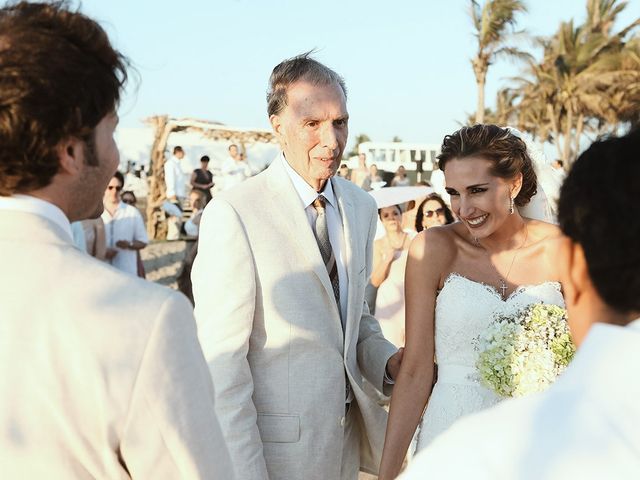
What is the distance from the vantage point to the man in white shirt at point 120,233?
→ 1129cm

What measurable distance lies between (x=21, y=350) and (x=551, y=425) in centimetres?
117

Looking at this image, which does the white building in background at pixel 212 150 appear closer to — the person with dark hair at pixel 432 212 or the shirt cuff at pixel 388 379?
the person with dark hair at pixel 432 212

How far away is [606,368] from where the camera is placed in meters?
1.34

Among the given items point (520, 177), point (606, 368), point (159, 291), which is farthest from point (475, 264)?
point (606, 368)

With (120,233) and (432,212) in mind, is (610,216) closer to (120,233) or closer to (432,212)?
(432,212)

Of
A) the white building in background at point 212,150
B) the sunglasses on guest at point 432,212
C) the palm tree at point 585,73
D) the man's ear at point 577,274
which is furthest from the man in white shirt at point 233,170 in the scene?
the palm tree at point 585,73

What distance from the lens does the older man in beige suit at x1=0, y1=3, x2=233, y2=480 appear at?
6.37 feet

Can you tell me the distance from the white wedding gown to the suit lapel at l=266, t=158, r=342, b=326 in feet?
2.01

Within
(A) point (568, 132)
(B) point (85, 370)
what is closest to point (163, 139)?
(B) point (85, 370)

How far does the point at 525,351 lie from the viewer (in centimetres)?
379

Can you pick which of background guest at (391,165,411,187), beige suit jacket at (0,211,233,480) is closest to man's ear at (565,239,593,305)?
beige suit jacket at (0,211,233,480)

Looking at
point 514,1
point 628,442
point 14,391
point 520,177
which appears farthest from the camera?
point 514,1

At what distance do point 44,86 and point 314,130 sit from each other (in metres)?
2.28

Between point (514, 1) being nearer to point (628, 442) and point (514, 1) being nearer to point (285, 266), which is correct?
point (285, 266)
